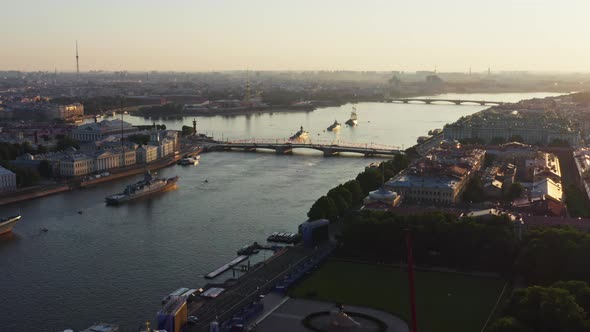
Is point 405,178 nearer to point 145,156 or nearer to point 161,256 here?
point 161,256

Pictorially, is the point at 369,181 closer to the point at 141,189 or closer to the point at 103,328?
the point at 141,189

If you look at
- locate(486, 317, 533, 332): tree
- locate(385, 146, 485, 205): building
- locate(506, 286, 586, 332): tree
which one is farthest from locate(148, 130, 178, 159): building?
locate(486, 317, 533, 332): tree

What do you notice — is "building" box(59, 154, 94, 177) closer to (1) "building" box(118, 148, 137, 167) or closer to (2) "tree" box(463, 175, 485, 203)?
(1) "building" box(118, 148, 137, 167)

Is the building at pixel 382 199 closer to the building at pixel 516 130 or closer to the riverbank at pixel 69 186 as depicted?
the riverbank at pixel 69 186

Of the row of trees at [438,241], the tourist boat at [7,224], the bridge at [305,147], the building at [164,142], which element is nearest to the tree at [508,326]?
the row of trees at [438,241]

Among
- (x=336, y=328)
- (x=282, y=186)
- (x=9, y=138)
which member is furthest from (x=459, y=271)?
(x=9, y=138)

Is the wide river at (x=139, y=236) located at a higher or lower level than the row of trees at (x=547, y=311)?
lower

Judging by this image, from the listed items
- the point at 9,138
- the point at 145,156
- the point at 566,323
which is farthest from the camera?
the point at 9,138

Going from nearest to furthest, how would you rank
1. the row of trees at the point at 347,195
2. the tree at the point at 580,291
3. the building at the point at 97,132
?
the tree at the point at 580,291 < the row of trees at the point at 347,195 < the building at the point at 97,132
